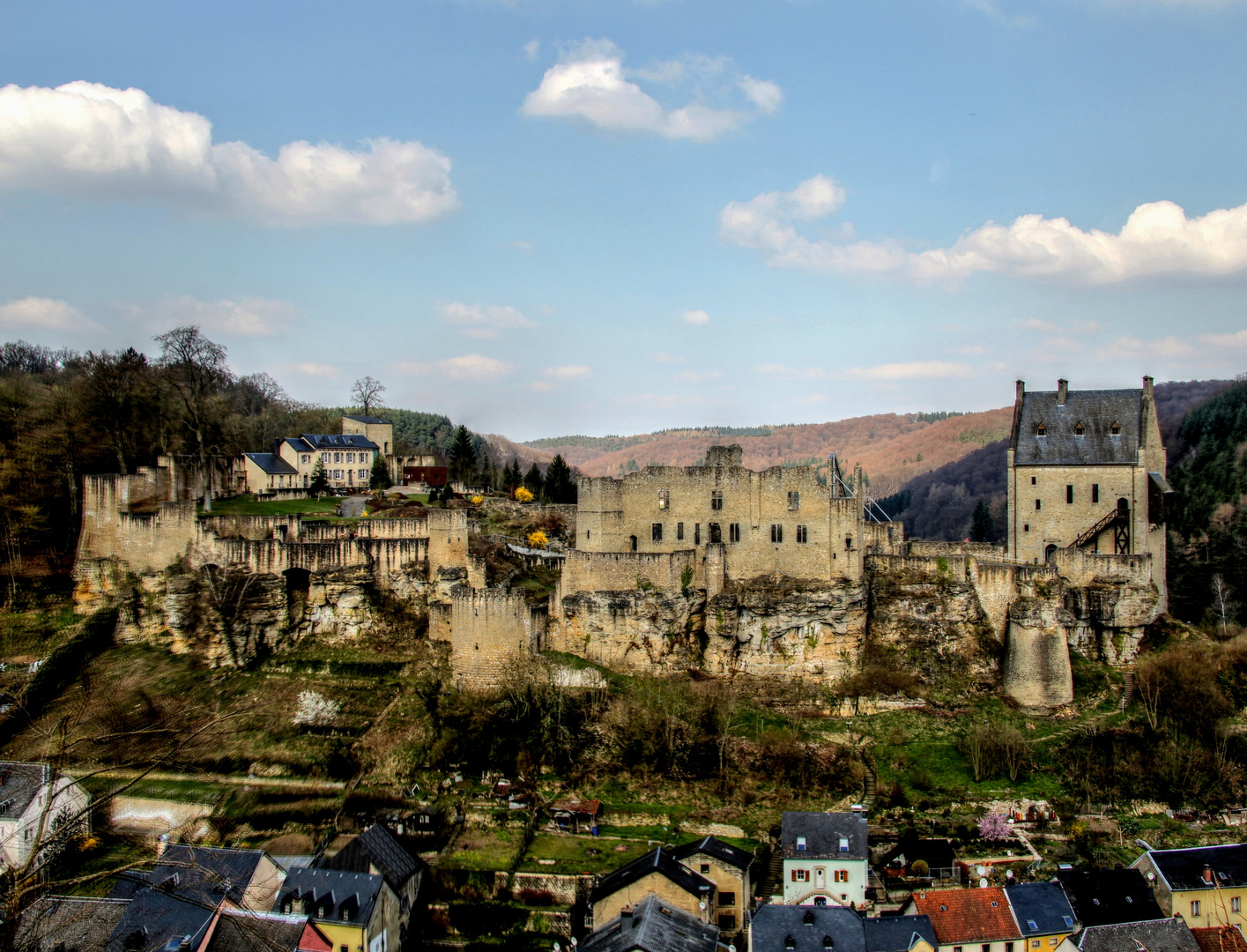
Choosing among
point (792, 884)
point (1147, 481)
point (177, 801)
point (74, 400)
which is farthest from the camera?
point (74, 400)

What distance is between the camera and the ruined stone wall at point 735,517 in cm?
3544

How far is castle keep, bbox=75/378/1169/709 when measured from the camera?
113 ft

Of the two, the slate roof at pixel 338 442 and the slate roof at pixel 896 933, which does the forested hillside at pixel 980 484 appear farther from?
the slate roof at pixel 896 933

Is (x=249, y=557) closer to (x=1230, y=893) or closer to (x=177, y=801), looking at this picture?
(x=177, y=801)

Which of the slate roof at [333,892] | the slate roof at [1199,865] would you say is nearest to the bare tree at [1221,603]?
the slate roof at [1199,865]

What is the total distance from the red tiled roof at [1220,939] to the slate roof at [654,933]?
1286 cm

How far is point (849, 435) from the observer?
522 ft

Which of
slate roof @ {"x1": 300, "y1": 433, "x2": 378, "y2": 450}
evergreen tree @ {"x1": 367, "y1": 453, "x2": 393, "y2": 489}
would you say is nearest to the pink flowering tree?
evergreen tree @ {"x1": 367, "y1": 453, "x2": 393, "y2": 489}

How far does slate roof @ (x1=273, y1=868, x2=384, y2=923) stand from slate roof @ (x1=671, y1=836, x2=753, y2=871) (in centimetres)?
834

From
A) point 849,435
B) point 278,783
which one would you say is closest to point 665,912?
point 278,783

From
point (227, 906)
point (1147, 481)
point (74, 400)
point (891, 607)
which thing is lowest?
point (227, 906)

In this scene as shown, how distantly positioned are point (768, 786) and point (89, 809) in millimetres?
25313

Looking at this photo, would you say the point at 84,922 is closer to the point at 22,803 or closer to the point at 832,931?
the point at 22,803

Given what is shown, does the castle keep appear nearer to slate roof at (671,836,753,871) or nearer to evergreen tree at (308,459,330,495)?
slate roof at (671,836,753,871)
